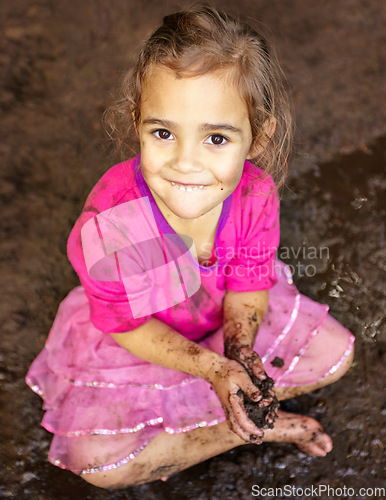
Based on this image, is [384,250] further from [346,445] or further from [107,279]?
[107,279]

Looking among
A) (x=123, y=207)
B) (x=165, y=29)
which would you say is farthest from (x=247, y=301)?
(x=165, y=29)

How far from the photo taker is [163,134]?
1002 millimetres

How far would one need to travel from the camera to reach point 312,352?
144cm

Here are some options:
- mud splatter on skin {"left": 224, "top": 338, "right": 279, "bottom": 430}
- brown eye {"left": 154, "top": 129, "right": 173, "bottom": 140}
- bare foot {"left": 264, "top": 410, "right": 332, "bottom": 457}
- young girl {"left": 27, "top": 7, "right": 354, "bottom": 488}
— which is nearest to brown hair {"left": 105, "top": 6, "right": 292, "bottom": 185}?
young girl {"left": 27, "top": 7, "right": 354, "bottom": 488}

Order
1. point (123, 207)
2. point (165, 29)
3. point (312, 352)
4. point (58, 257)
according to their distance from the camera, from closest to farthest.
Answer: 1. point (165, 29)
2. point (123, 207)
3. point (312, 352)
4. point (58, 257)

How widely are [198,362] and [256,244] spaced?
336 mm

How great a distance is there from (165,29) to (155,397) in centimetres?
85

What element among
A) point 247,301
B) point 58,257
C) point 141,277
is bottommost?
point 58,257

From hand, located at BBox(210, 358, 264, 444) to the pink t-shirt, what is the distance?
0.22 metres

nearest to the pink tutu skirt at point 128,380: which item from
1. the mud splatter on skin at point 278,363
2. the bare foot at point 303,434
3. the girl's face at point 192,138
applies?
the mud splatter on skin at point 278,363

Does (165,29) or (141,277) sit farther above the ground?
(165,29)

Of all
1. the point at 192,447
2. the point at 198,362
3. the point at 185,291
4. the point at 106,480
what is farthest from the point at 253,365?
the point at 106,480

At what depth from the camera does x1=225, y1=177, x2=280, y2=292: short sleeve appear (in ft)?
4.18

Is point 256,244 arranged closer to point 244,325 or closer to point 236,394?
point 244,325
